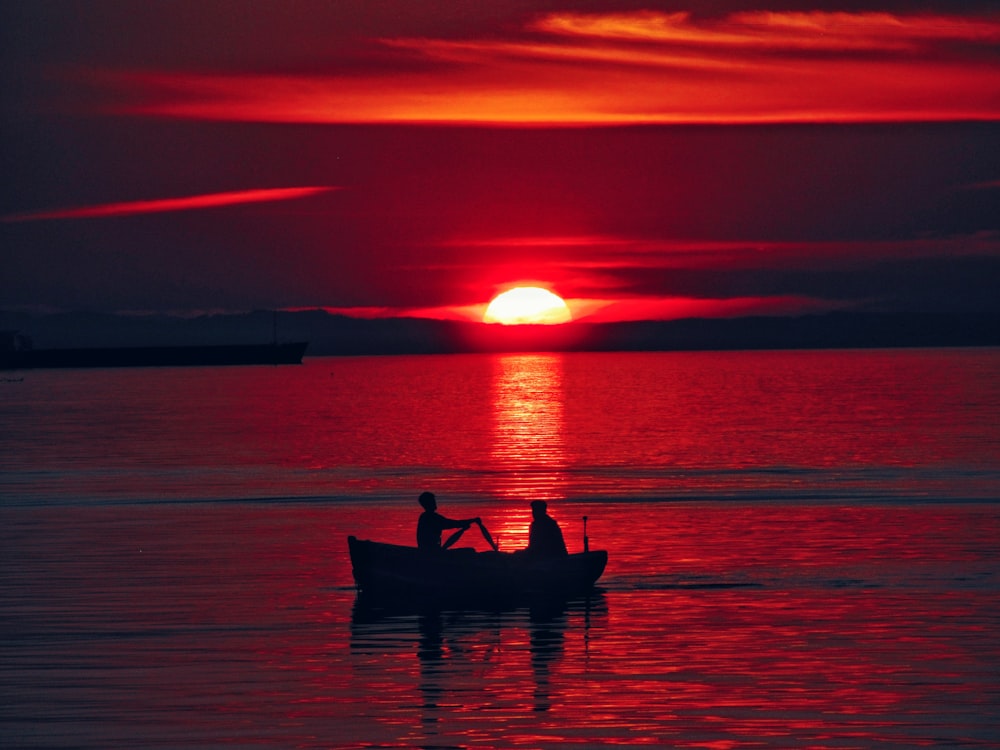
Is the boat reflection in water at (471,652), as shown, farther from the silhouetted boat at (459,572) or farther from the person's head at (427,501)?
the person's head at (427,501)

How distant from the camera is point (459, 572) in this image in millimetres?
34031

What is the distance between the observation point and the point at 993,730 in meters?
22.0

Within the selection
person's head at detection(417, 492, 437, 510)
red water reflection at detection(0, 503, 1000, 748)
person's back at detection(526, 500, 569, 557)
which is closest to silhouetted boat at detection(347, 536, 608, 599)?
person's back at detection(526, 500, 569, 557)

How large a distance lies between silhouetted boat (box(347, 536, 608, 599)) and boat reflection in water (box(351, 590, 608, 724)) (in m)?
0.39

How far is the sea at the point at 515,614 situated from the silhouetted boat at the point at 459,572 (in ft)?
1.82

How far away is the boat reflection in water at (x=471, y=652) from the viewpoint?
80.2ft

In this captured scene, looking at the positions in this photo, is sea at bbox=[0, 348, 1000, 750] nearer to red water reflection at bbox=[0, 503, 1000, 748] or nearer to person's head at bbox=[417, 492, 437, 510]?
red water reflection at bbox=[0, 503, 1000, 748]

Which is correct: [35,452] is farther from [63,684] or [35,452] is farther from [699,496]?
[63,684]

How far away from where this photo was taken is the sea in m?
23.1

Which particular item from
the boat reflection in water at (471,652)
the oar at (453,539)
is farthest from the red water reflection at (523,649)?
the oar at (453,539)


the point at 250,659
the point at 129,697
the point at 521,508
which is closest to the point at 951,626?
the point at 250,659

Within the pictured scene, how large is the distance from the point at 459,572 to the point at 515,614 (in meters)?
1.54

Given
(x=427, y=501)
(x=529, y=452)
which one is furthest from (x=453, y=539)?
(x=529, y=452)

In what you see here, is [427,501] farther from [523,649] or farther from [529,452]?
[529,452]
